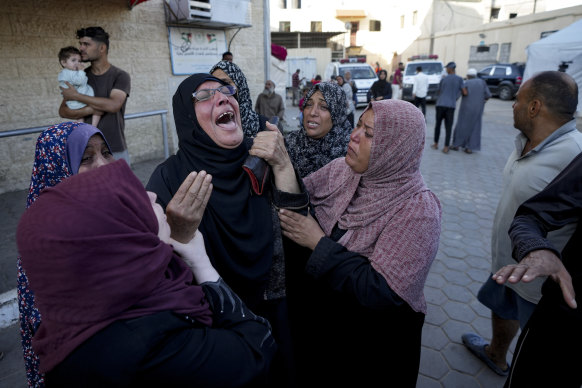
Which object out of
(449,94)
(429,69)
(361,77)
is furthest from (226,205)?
(429,69)

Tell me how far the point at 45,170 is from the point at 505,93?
2046 cm

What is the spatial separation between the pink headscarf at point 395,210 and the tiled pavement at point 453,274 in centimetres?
61

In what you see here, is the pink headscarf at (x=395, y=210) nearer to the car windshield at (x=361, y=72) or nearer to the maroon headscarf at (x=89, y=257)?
the maroon headscarf at (x=89, y=257)

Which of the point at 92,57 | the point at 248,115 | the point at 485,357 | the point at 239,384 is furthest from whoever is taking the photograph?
the point at 92,57

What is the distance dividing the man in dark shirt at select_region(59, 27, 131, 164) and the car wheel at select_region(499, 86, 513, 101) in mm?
19029

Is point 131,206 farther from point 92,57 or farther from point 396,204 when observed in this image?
point 92,57

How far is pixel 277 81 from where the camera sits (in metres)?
11.2

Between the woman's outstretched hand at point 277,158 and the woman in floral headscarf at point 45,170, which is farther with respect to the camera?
the woman's outstretched hand at point 277,158

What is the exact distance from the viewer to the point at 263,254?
5.42ft

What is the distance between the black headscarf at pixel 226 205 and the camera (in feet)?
5.15

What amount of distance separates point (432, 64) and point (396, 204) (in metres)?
17.2

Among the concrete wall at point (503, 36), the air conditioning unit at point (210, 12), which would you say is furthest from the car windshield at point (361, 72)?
the concrete wall at point (503, 36)

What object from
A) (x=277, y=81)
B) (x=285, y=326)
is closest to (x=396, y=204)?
(x=285, y=326)

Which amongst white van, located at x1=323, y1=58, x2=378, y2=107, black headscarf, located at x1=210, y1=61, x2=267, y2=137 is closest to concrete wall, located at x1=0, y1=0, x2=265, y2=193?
black headscarf, located at x1=210, y1=61, x2=267, y2=137
